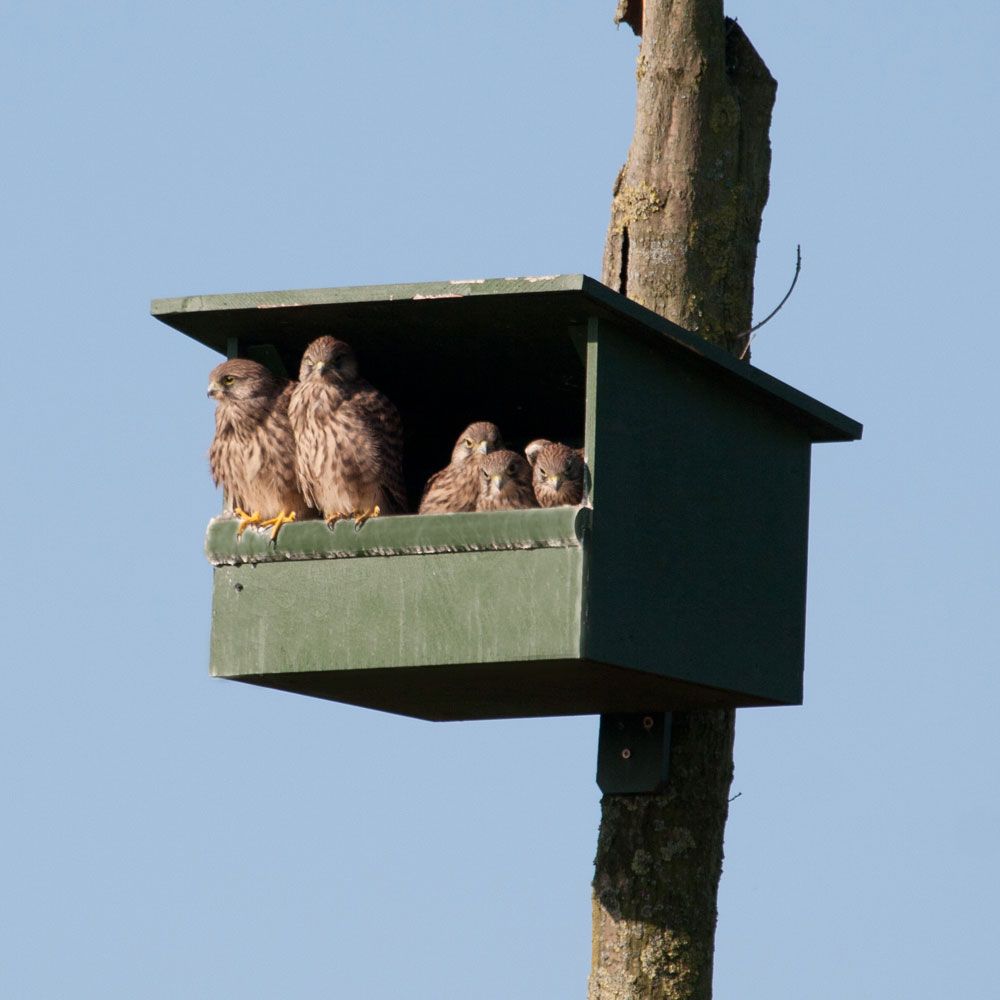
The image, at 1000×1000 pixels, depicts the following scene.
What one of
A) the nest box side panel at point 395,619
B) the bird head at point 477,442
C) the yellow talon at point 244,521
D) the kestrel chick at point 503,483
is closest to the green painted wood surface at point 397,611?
the nest box side panel at point 395,619

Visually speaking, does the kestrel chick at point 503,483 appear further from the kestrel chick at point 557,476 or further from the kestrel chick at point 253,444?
the kestrel chick at point 253,444

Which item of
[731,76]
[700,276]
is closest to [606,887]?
[700,276]

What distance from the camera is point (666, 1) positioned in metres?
7.25

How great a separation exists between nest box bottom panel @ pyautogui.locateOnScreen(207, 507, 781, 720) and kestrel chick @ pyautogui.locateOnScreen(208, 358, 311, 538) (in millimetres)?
413

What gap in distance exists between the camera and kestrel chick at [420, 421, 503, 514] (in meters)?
6.90

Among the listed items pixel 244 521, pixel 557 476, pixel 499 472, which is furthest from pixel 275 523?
pixel 557 476

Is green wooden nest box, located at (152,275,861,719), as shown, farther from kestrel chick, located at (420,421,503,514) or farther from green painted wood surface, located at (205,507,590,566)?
kestrel chick, located at (420,421,503,514)

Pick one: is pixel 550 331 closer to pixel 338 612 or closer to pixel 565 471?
pixel 565 471

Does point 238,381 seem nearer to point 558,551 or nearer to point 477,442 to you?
point 477,442

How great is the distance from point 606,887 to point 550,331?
61.4 inches

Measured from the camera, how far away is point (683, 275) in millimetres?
6996

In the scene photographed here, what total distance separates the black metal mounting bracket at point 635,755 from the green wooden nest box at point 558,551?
0.09 meters

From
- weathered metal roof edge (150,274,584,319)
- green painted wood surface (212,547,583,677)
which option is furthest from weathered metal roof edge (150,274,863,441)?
green painted wood surface (212,547,583,677)

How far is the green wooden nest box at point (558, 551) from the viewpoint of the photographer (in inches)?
234
